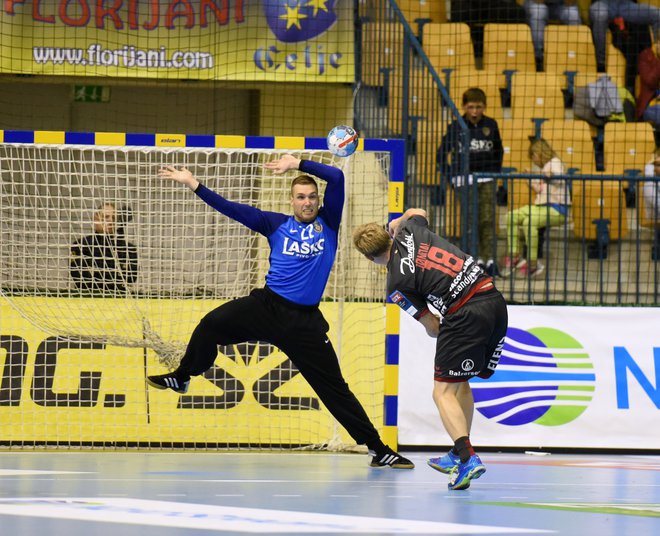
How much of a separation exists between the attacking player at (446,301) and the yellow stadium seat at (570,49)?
8180mm

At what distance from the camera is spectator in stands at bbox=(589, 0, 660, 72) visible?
15320 mm

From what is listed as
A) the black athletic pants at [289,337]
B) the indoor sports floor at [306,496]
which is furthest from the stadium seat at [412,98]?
the black athletic pants at [289,337]

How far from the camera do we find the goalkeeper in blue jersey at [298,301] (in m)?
8.38

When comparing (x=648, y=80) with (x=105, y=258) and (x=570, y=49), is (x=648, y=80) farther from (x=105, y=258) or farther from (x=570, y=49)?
(x=105, y=258)

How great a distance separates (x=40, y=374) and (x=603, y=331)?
16.3 feet

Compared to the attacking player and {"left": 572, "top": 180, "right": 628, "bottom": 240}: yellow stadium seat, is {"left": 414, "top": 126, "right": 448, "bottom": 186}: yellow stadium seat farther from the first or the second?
the attacking player

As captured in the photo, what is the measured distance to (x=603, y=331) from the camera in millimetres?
10336

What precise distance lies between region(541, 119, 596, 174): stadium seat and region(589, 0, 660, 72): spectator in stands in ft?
5.58

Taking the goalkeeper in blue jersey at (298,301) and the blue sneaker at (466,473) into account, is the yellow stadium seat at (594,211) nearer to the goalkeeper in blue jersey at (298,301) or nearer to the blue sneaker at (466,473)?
the goalkeeper in blue jersey at (298,301)

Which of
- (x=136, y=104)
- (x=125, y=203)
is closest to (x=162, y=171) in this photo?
(x=125, y=203)

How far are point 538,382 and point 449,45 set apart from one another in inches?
238

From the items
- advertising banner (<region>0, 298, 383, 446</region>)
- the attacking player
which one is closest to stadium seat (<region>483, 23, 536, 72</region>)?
advertising banner (<region>0, 298, 383, 446</region>)

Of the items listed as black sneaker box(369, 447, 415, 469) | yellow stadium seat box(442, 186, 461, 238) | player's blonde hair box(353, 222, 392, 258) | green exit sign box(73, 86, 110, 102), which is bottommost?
black sneaker box(369, 447, 415, 469)

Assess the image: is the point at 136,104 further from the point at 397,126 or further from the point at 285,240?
the point at 285,240
